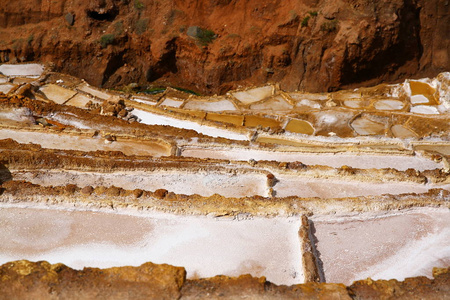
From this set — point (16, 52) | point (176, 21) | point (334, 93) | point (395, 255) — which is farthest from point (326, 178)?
point (16, 52)

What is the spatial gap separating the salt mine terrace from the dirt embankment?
5.62 m

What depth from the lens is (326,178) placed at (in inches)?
284

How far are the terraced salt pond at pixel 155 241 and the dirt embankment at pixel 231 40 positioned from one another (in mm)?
11391

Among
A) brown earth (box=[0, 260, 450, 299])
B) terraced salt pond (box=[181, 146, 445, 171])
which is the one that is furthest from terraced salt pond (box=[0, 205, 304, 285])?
terraced salt pond (box=[181, 146, 445, 171])

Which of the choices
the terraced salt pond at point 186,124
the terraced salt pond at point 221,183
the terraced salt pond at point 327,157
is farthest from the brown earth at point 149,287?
the terraced salt pond at point 186,124

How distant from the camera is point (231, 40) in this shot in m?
17.2

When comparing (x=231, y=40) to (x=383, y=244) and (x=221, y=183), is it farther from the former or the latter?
(x=383, y=244)

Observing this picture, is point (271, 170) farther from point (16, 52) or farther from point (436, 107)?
point (16, 52)

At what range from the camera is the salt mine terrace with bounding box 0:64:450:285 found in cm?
540

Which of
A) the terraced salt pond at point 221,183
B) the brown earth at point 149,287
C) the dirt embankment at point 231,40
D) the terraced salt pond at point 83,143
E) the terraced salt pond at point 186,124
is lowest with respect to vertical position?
the brown earth at point 149,287

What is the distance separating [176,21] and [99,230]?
14533mm

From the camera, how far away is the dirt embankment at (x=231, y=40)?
15156mm

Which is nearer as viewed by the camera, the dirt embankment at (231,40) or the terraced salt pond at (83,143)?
the terraced salt pond at (83,143)

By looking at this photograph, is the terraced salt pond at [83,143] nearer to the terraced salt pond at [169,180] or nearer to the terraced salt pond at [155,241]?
the terraced salt pond at [169,180]
